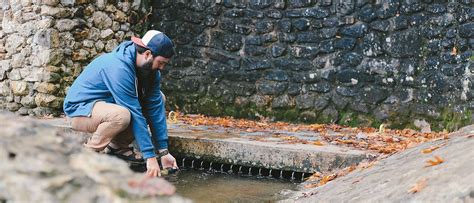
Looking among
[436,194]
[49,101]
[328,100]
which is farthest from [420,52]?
[436,194]

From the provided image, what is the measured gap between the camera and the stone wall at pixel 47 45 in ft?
24.1

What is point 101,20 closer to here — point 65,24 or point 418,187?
point 65,24

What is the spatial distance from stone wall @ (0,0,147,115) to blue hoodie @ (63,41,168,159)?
8.97 feet

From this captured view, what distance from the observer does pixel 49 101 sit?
7.33m

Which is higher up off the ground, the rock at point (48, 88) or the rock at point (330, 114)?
the rock at point (48, 88)

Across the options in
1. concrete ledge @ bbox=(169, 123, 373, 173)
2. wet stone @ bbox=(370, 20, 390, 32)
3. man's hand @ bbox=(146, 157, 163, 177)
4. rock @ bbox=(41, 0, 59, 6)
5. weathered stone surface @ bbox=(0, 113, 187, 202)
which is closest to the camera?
weathered stone surface @ bbox=(0, 113, 187, 202)

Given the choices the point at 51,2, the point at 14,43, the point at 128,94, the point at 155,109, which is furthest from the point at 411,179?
the point at 14,43

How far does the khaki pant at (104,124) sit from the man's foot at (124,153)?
0.38 ft

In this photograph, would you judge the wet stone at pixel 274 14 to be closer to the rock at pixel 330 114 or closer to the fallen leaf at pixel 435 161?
the rock at pixel 330 114

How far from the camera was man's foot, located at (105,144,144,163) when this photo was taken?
4871 millimetres

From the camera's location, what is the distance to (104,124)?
176 inches

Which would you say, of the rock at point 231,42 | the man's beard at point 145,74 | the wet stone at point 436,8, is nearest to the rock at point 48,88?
the rock at point 231,42

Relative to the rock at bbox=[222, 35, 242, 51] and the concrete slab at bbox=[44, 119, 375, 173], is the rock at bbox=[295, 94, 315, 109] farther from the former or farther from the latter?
the concrete slab at bbox=[44, 119, 375, 173]

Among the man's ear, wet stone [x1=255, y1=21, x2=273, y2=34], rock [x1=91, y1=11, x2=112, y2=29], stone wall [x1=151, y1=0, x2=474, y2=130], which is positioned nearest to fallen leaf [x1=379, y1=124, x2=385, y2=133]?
stone wall [x1=151, y1=0, x2=474, y2=130]
